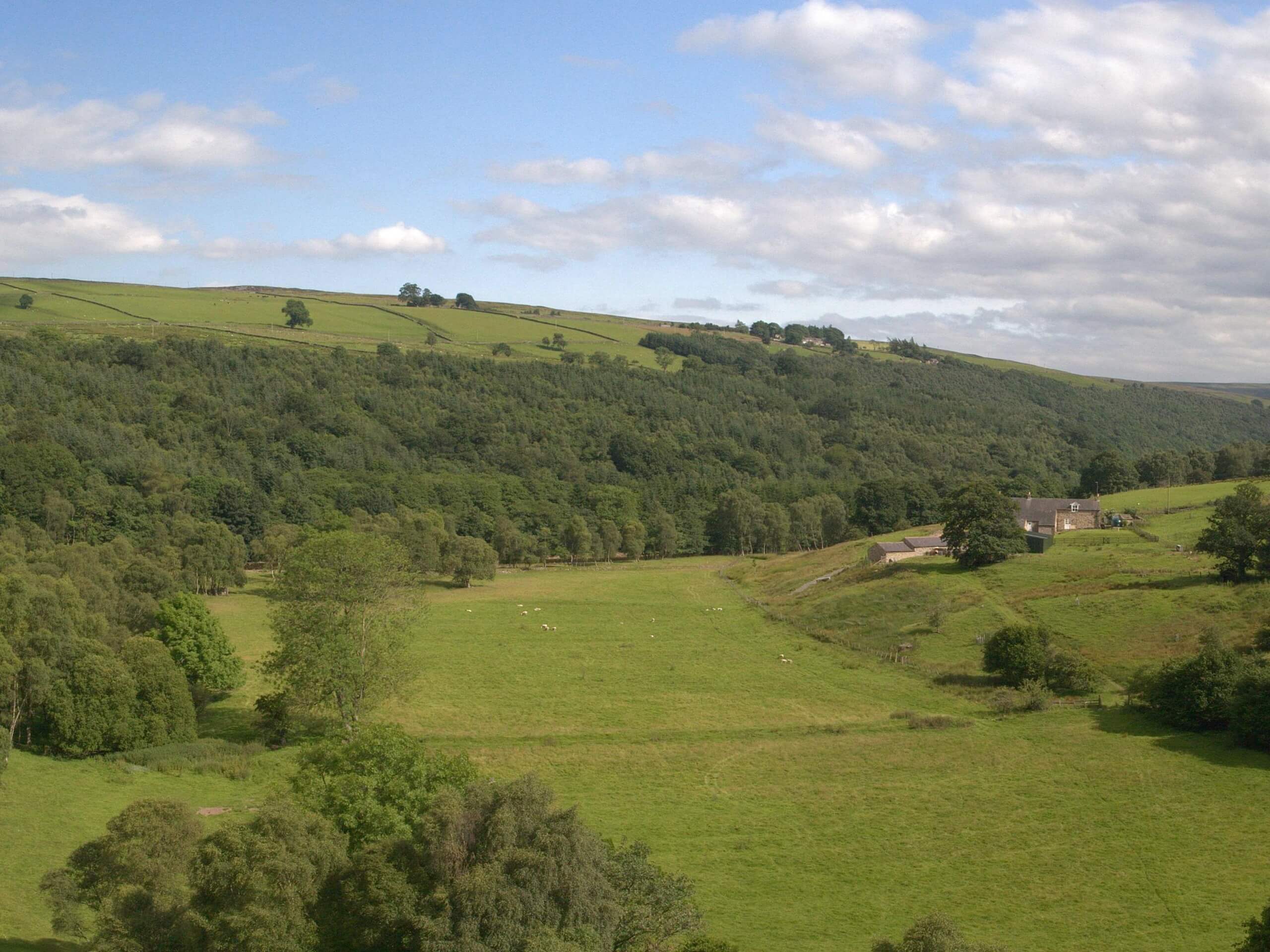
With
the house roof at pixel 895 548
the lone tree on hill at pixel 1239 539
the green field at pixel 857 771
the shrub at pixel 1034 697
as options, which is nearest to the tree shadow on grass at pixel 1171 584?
the green field at pixel 857 771

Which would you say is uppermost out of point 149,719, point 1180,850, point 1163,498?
point 1163,498

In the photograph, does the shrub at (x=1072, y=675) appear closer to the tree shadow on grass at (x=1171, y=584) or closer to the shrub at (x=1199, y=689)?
the shrub at (x=1199, y=689)

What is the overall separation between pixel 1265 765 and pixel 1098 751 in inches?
224

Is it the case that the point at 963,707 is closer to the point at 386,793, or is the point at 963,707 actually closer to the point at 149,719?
the point at 386,793

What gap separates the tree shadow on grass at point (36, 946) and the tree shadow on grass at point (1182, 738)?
124 feet

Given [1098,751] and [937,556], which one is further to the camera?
[937,556]

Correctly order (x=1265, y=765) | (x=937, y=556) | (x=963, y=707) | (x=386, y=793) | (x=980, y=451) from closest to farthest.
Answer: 1. (x=386, y=793)
2. (x=1265, y=765)
3. (x=963, y=707)
4. (x=937, y=556)
5. (x=980, y=451)

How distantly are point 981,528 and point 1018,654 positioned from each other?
23.8 meters

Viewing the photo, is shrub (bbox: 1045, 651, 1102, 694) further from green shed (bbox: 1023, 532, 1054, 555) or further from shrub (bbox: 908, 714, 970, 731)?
green shed (bbox: 1023, 532, 1054, 555)

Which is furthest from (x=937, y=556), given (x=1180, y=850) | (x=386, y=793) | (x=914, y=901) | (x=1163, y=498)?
(x=386, y=793)

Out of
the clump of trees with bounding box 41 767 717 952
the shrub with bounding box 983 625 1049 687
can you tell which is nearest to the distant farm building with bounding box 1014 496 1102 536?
the shrub with bounding box 983 625 1049 687

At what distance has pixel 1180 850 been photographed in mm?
31828

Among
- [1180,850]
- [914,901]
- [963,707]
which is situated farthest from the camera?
[963,707]

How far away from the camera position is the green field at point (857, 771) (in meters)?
28.4
